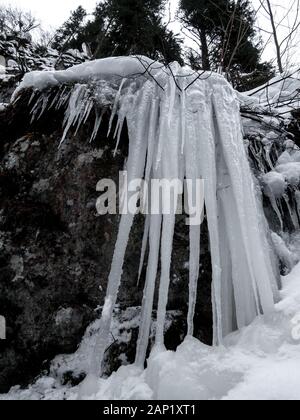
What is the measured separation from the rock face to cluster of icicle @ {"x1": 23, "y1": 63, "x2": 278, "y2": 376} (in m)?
0.17

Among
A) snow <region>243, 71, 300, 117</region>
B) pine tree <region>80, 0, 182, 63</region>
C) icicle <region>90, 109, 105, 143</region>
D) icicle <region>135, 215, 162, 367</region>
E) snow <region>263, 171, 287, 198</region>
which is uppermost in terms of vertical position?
pine tree <region>80, 0, 182, 63</region>

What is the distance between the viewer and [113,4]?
653 centimetres

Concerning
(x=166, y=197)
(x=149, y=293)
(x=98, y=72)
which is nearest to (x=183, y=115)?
(x=166, y=197)

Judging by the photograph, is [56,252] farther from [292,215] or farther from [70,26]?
[70,26]

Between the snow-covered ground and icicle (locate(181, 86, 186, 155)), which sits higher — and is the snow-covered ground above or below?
below

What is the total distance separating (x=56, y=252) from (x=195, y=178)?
926 mm

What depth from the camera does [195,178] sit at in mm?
2020

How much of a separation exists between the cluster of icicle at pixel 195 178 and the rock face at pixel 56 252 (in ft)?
0.56

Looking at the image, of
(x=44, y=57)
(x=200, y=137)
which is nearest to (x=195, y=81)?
(x=200, y=137)

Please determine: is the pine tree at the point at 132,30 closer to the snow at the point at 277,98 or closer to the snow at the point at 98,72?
the snow at the point at 277,98

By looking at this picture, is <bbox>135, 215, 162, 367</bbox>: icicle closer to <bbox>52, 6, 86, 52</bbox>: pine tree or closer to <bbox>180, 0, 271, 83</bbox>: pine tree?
<bbox>180, 0, 271, 83</bbox>: pine tree

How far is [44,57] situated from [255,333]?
14.6 ft

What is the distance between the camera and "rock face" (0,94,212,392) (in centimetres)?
191

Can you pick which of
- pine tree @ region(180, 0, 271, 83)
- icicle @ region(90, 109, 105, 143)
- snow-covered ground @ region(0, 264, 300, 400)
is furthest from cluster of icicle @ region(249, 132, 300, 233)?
pine tree @ region(180, 0, 271, 83)
